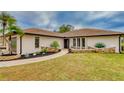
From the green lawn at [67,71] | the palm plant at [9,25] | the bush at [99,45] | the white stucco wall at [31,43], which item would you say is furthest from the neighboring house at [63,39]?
the green lawn at [67,71]

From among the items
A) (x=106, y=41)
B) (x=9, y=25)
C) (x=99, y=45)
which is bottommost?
(x=99, y=45)

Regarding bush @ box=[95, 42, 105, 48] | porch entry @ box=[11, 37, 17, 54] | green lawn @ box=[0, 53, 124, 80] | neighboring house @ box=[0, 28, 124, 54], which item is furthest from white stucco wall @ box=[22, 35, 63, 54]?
bush @ box=[95, 42, 105, 48]

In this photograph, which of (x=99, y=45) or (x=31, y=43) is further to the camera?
(x=99, y=45)

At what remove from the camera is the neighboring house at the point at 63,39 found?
35.5ft

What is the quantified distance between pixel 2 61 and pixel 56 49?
4.59 m

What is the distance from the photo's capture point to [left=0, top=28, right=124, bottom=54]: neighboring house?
1082 centimetres

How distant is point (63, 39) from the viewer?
14617 mm

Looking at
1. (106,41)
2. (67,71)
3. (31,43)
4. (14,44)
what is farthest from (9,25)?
(106,41)

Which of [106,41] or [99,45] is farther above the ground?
[106,41]

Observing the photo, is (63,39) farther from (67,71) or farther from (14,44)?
(67,71)

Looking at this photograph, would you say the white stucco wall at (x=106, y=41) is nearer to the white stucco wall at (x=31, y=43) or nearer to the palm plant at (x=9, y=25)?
the white stucco wall at (x=31, y=43)

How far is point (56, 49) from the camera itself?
12242 millimetres
